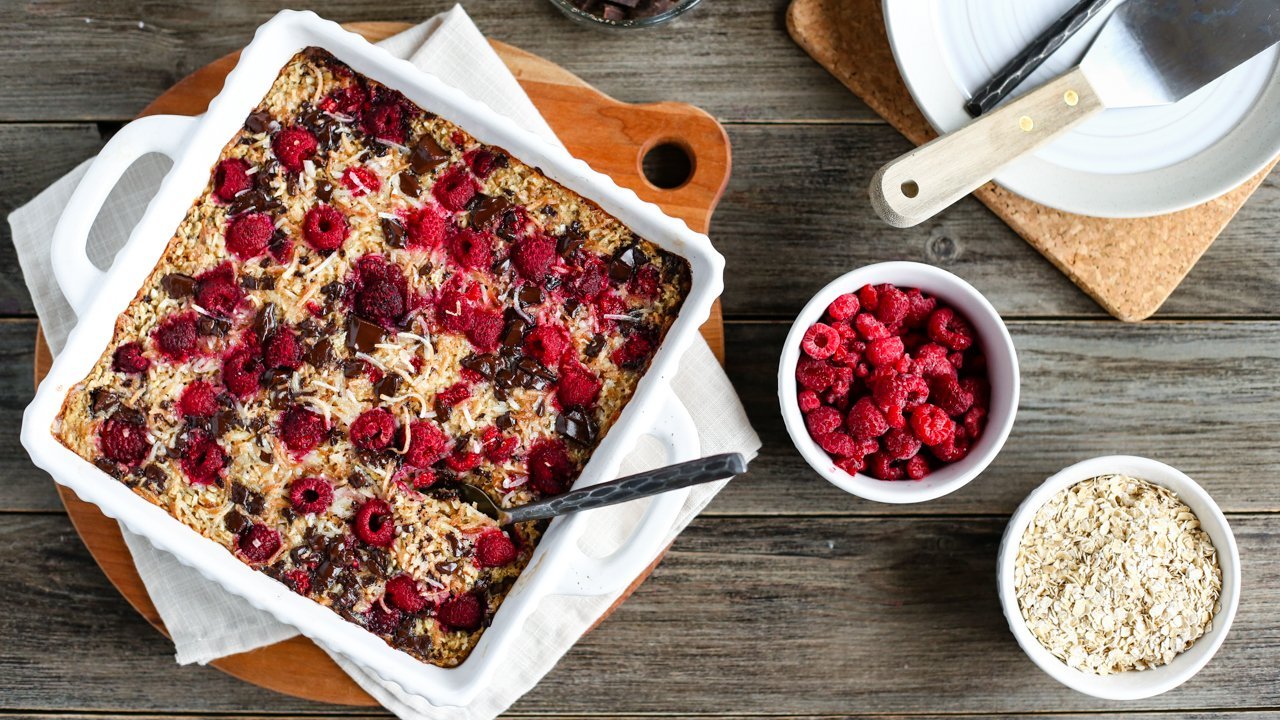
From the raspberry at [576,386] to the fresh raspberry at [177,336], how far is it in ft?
2.10


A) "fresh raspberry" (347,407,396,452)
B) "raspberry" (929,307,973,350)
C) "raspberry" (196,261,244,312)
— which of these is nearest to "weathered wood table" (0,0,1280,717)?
"raspberry" (929,307,973,350)

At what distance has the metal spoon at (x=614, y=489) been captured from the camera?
4.73 ft

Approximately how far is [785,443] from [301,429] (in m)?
0.98

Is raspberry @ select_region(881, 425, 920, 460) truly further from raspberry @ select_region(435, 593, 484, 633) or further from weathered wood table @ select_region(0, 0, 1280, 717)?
raspberry @ select_region(435, 593, 484, 633)

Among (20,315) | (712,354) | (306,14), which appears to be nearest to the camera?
(306,14)

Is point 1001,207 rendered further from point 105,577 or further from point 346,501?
point 105,577

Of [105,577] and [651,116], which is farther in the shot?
[105,577]

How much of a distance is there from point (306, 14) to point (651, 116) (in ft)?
2.19

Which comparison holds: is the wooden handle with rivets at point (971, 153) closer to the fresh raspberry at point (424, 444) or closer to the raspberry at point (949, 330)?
the raspberry at point (949, 330)

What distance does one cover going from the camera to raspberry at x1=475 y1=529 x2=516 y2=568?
1.61 metres

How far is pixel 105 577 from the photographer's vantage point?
199 centimetres

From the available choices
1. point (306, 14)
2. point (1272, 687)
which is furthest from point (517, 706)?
point (1272, 687)

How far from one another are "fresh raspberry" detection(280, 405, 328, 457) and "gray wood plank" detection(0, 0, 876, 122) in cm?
83

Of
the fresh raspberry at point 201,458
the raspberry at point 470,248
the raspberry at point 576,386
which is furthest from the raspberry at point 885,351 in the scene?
the fresh raspberry at point 201,458
